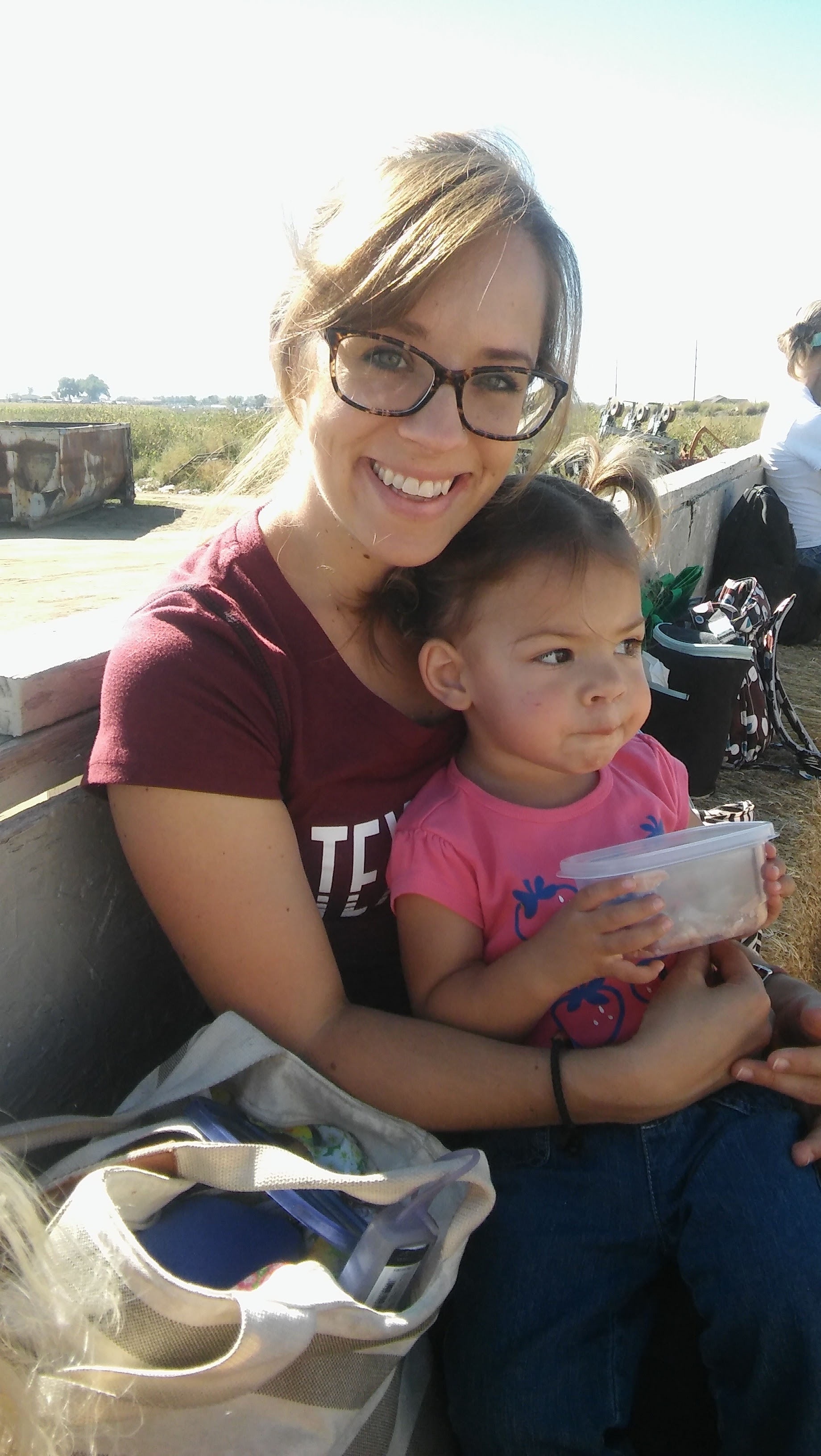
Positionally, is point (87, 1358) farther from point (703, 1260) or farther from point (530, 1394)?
point (703, 1260)

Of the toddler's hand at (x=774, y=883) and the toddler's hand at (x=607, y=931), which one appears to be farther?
the toddler's hand at (x=774, y=883)

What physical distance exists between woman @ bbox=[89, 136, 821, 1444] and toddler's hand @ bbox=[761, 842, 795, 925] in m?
0.01


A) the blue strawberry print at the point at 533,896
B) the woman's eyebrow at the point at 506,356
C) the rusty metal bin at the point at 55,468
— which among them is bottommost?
the rusty metal bin at the point at 55,468

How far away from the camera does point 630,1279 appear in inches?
56.3

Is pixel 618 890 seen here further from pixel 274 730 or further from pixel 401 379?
pixel 401 379

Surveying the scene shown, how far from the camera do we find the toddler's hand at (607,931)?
54.7 inches

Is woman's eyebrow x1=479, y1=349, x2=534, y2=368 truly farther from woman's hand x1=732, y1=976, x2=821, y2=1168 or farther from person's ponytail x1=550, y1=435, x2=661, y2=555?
woman's hand x1=732, y1=976, x2=821, y2=1168

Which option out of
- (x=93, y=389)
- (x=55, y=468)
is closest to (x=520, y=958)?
(x=55, y=468)

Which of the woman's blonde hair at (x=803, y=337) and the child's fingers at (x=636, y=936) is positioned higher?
the woman's blonde hair at (x=803, y=337)

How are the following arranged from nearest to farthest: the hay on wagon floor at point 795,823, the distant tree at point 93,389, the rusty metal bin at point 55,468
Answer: the hay on wagon floor at point 795,823 → the rusty metal bin at point 55,468 → the distant tree at point 93,389

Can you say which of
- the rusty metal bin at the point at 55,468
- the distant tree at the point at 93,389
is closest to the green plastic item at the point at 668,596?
the rusty metal bin at the point at 55,468

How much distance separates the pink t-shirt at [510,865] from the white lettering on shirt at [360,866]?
38mm

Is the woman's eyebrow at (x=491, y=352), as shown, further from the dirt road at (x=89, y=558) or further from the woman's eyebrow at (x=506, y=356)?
the dirt road at (x=89, y=558)

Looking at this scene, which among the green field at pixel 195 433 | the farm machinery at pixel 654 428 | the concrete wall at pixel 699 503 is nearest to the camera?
the concrete wall at pixel 699 503
